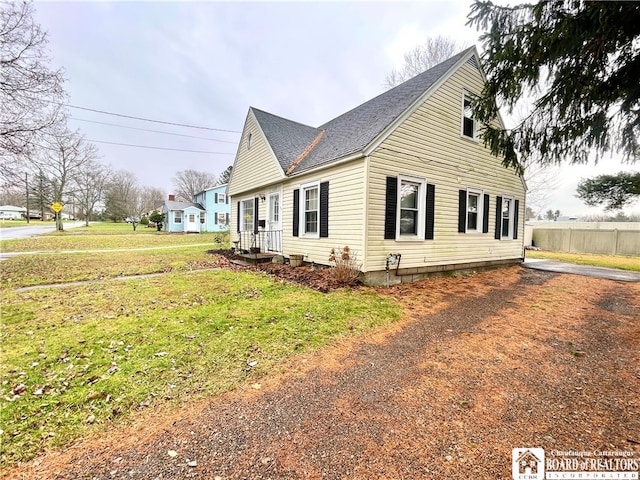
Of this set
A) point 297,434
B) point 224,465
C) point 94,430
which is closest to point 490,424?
point 297,434

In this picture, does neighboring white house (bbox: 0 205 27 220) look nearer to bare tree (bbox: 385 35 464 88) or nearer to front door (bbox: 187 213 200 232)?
front door (bbox: 187 213 200 232)

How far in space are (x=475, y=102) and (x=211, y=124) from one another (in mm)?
23316

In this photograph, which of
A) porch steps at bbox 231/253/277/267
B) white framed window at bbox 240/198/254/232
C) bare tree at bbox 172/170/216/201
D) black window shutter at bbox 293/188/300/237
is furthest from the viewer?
bare tree at bbox 172/170/216/201

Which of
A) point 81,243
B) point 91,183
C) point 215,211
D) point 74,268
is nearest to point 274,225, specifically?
point 74,268

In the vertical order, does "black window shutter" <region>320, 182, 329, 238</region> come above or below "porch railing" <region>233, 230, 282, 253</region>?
above

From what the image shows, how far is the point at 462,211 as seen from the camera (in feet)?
29.6

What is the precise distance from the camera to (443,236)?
28.0ft

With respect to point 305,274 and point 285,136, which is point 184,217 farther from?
point 305,274

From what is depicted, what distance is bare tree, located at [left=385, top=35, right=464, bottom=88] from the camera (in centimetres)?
1756

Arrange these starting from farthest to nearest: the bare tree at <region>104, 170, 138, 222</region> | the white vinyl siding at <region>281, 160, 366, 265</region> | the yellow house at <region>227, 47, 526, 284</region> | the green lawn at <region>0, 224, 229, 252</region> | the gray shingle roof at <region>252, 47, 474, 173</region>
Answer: the bare tree at <region>104, 170, 138, 222</region> → the green lawn at <region>0, 224, 229, 252</region> → the gray shingle roof at <region>252, 47, 474, 173</region> → the yellow house at <region>227, 47, 526, 284</region> → the white vinyl siding at <region>281, 160, 366, 265</region>

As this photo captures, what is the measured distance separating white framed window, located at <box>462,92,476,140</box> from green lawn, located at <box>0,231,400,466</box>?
697 cm

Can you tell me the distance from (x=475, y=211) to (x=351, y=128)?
17.4ft

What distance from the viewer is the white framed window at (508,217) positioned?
1073cm

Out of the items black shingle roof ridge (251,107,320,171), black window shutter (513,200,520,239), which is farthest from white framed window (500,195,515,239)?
black shingle roof ridge (251,107,320,171)
